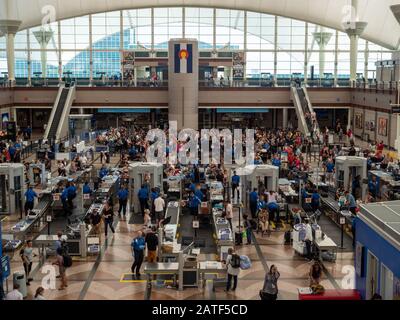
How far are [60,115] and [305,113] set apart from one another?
1766cm

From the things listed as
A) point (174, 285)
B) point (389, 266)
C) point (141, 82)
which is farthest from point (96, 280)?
point (141, 82)

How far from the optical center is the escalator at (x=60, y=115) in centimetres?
4084

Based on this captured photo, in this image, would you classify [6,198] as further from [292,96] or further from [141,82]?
[292,96]

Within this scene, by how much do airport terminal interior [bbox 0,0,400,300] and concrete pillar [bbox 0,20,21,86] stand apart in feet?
0.39

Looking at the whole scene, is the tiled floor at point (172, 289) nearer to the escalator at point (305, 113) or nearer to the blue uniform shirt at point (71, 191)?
the blue uniform shirt at point (71, 191)

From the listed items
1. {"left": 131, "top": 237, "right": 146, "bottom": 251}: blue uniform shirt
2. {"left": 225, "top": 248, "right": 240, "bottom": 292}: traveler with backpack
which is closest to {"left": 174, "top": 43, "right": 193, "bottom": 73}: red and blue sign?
{"left": 131, "top": 237, "right": 146, "bottom": 251}: blue uniform shirt

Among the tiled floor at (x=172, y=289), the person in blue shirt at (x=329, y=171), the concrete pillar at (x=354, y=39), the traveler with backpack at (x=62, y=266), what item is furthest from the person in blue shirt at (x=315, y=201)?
the concrete pillar at (x=354, y=39)

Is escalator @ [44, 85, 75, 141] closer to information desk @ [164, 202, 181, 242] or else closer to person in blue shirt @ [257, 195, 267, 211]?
information desk @ [164, 202, 181, 242]

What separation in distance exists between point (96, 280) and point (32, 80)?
118 ft

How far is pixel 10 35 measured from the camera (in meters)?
45.6

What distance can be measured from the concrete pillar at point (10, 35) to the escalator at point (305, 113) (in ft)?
70.6

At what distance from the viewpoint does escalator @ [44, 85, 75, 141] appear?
4084 centimetres

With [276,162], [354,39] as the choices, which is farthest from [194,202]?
[354,39]

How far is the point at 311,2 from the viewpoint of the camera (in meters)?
48.6
